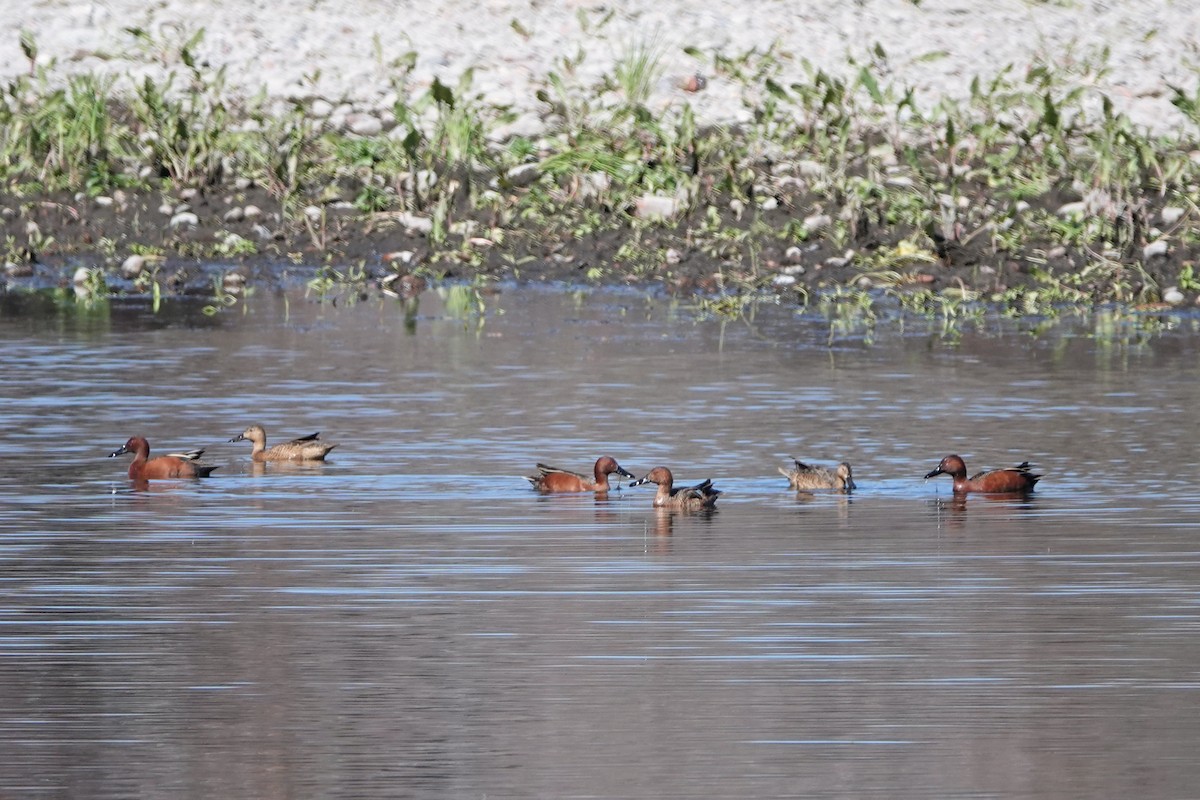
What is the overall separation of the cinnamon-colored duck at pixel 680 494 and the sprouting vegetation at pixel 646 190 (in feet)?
24.9

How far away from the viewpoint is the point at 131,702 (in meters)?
7.53

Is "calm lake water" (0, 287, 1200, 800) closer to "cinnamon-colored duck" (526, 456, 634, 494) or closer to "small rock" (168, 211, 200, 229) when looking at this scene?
"cinnamon-colored duck" (526, 456, 634, 494)

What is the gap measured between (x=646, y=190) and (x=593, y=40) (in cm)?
344

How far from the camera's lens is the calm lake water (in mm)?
6977

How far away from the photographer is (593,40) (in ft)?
79.2

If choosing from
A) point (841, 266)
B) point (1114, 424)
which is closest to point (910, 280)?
point (841, 266)

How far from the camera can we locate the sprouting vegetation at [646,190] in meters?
19.8

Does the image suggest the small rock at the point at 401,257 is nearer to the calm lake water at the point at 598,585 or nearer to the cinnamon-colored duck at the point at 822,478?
the calm lake water at the point at 598,585

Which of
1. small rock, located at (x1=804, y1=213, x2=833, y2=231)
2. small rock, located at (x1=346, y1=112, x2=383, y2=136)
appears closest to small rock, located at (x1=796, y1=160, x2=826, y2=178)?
small rock, located at (x1=804, y1=213, x2=833, y2=231)

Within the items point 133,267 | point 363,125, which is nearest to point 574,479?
point 133,267

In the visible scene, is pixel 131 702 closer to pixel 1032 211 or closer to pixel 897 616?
pixel 897 616

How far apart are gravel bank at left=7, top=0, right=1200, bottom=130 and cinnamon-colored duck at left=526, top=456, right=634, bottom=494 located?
11256 millimetres

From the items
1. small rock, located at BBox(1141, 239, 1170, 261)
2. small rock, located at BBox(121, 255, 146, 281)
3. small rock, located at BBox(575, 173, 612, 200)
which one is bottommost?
small rock, located at BBox(121, 255, 146, 281)

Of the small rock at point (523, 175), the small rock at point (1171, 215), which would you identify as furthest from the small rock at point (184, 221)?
the small rock at point (1171, 215)
